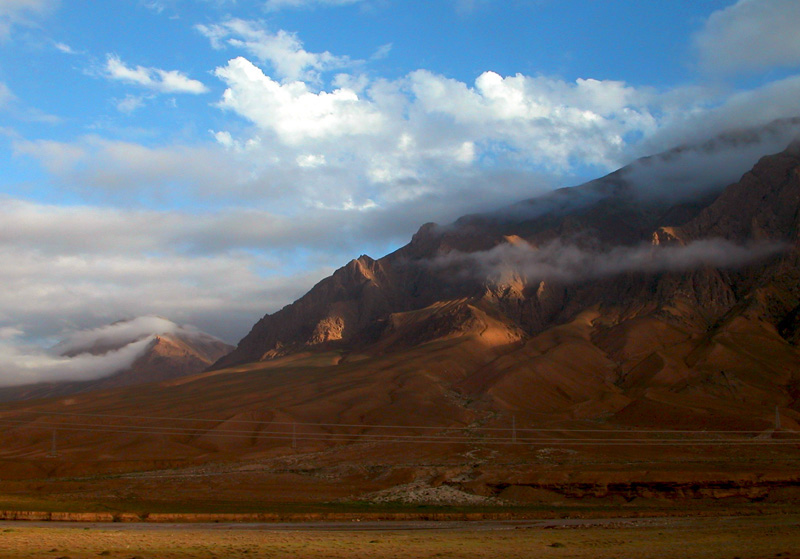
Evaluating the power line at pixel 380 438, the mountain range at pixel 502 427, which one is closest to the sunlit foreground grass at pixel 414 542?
the mountain range at pixel 502 427

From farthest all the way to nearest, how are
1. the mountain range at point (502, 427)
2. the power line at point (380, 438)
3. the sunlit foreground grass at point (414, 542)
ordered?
the power line at point (380, 438), the mountain range at point (502, 427), the sunlit foreground grass at point (414, 542)

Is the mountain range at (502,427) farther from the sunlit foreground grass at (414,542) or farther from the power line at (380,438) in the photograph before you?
the sunlit foreground grass at (414,542)

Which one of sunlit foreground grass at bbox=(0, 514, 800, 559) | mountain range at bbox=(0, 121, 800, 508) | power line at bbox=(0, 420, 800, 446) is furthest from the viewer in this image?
power line at bbox=(0, 420, 800, 446)

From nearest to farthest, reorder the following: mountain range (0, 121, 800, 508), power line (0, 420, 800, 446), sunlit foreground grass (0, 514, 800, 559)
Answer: sunlit foreground grass (0, 514, 800, 559) < mountain range (0, 121, 800, 508) < power line (0, 420, 800, 446)

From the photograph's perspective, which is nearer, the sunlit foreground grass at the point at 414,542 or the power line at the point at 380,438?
the sunlit foreground grass at the point at 414,542

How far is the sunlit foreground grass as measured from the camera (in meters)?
33.5

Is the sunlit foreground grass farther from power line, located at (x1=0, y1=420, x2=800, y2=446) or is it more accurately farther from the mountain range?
power line, located at (x1=0, y1=420, x2=800, y2=446)

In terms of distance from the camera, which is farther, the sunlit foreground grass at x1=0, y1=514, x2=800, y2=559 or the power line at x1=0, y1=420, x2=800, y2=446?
the power line at x1=0, y1=420, x2=800, y2=446

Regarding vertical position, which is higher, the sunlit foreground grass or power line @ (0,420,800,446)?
the sunlit foreground grass

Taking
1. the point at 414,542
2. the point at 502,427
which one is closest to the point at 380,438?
the point at 502,427

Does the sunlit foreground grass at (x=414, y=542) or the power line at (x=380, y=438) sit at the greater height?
the sunlit foreground grass at (x=414, y=542)

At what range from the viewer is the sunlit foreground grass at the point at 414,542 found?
33469 mm

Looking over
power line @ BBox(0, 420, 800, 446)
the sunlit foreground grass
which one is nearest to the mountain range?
power line @ BBox(0, 420, 800, 446)

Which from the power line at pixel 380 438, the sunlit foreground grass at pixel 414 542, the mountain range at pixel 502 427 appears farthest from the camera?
the power line at pixel 380 438
